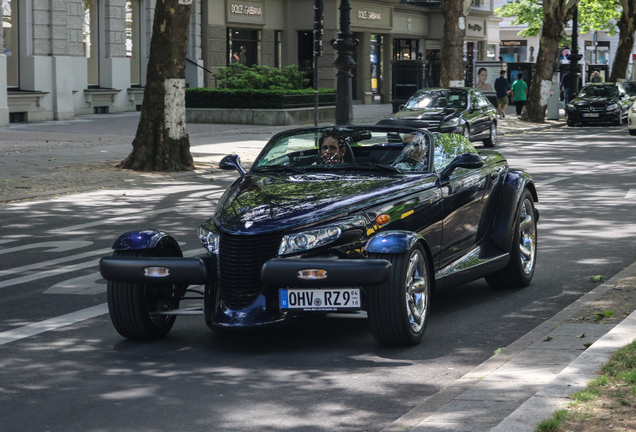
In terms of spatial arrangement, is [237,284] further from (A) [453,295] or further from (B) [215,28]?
(B) [215,28]

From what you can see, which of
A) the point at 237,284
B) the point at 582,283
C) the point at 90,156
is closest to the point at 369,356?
the point at 237,284

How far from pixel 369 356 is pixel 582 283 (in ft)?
9.60

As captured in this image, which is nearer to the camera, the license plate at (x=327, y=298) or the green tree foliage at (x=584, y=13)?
the license plate at (x=327, y=298)

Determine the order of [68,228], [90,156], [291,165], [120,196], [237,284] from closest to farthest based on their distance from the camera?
[237,284], [291,165], [68,228], [120,196], [90,156]

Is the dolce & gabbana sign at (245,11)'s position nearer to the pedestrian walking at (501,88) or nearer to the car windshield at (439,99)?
the pedestrian walking at (501,88)

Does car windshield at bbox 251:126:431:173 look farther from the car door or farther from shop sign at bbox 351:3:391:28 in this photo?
shop sign at bbox 351:3:391:28

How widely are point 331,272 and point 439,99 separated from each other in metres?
19.5

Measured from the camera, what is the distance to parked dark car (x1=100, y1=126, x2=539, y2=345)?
5949mm

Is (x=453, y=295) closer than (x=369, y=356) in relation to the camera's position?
No

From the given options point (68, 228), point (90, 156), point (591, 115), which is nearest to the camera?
point (68, 228)

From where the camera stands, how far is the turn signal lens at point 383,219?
6.39 meters

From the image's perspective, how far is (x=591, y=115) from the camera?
3425 centimetres

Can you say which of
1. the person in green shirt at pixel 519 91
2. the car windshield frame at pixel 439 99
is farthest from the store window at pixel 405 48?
A: the car windshield frame at pixel 439 99

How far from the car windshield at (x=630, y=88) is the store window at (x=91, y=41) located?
778 inches
